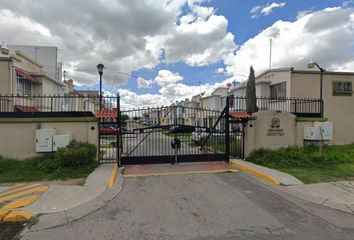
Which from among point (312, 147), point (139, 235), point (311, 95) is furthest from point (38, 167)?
point (311, 95)

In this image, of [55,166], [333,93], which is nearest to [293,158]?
[55,166]

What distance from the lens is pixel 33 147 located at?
9.23 metres

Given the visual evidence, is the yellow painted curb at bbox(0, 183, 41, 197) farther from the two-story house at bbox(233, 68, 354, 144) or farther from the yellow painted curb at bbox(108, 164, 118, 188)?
the two-story house at bbox(233, 68, 354, 144)

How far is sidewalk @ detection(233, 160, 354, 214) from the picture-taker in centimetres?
577

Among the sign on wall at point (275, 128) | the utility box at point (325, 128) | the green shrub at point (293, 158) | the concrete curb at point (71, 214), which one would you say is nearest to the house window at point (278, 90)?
the utility box at point (325, 128)

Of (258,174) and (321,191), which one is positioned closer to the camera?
(321,191)

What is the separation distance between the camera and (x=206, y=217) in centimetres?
491

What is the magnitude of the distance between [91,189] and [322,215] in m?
5.61

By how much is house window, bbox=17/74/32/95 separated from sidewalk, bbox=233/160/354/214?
1847 cm

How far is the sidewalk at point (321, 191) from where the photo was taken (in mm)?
5766

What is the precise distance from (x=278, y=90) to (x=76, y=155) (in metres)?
18.2

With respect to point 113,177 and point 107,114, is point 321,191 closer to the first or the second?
point 113,177

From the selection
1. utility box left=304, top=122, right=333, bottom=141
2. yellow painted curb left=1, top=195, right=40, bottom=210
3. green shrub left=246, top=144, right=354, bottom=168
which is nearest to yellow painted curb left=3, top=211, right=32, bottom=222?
yellow painted curb left=1, top=195, right=40, bottom=210

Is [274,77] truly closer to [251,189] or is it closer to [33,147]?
[251,189]
